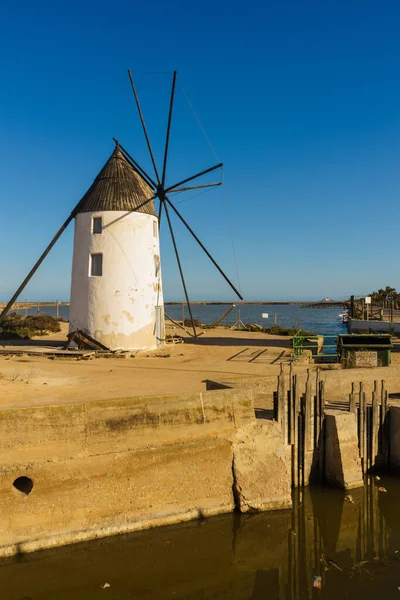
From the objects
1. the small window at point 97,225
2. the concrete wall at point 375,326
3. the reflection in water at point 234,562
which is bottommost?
the reflection in water at point 234,562

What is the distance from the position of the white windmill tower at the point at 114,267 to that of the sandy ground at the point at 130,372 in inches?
77.2

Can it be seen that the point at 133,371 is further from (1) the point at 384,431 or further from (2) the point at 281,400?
(1) the point at 384,431

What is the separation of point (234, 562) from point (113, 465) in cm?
302

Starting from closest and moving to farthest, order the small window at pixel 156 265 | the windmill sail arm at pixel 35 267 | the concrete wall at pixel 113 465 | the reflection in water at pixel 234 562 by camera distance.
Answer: the reflection in water at pixel 234 562, the concrete wall at pixel 113 465, the windmill sail arm at pixel 35 267, the small window at pixel 156 265

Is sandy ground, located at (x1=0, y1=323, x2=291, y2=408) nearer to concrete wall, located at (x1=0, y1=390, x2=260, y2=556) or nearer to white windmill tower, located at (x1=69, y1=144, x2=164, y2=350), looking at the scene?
concrete wall, located at (x1=0, y1=390, x2=260, y2=556)

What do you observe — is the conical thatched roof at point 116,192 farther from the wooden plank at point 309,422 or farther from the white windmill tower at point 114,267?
the wooden plank at point 309,422

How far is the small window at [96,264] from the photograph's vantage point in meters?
23.5

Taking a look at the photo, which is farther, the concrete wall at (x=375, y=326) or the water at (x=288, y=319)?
the water at (x=288, y=319)

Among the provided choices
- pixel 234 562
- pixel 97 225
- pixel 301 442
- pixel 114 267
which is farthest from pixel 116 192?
pixel 234 562

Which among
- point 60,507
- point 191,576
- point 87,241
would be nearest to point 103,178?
point 87,241

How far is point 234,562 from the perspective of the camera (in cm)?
877

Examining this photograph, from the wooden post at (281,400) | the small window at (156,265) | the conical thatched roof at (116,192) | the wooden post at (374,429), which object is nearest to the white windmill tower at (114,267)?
the conical thatched roof at (116,192)

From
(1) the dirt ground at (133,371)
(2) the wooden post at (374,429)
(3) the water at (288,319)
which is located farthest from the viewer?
(3) the water at (288,319)

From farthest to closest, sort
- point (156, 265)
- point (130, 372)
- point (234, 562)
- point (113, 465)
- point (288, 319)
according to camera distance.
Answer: point (288, 319), point (156, 265), point (130, 372), point (113, 465), point (234, 562)
